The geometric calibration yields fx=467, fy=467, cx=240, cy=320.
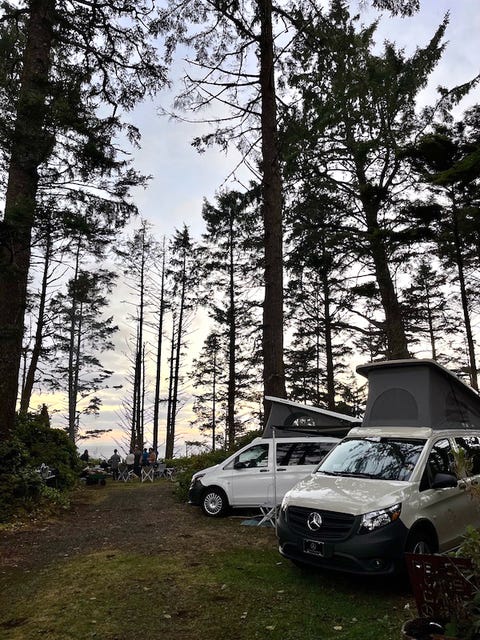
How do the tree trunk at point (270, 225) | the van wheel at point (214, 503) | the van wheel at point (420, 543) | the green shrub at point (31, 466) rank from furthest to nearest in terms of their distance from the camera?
the tree trunk at point (270, 225), the van wheel at point (214, 503), the green shrub at point (31, 466), the van wheel at point (420, 543)

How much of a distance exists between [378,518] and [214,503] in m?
6.06

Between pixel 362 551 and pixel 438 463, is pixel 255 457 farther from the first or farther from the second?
pixel 362 551

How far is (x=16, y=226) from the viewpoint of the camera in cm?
895

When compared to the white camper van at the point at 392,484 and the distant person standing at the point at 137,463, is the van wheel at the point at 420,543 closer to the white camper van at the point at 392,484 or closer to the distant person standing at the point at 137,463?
the white camper van at the point at 392,484

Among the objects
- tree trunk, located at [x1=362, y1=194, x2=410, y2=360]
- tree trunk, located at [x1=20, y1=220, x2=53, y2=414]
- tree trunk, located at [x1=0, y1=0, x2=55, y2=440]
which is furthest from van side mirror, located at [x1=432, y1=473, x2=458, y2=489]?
tree trunk, located at [x1=20, y1=220, x2=53, y2=414]

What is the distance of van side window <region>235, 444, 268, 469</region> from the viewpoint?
410 inches

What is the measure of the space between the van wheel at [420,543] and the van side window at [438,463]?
1.73ft

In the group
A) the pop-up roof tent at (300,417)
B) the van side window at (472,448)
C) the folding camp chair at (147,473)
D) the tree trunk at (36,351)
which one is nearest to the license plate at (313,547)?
the van side window at (472,448)

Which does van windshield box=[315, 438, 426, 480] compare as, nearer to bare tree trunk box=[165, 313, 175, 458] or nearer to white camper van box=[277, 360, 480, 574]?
white camper van box=[277, 360, 480, 574]

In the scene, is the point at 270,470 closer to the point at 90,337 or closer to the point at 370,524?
the point at 370,524

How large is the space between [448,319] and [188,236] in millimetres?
17784

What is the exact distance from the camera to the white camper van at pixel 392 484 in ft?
16.9

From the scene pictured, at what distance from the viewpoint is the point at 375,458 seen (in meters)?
6.33

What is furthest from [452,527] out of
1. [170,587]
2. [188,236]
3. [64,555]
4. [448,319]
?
[188,236]
